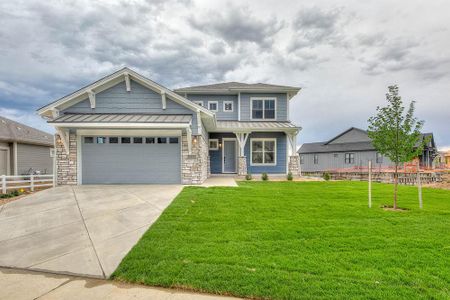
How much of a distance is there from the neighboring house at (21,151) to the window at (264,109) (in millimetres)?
14771

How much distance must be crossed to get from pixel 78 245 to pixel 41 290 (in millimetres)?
1364

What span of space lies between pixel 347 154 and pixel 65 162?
25.4m

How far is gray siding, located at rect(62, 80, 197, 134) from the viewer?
10.9m

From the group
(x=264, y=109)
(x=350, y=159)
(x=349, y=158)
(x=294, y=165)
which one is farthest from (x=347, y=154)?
(x=264, y=109)

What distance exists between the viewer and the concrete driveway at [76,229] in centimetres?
346

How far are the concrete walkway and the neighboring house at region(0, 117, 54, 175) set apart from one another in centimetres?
1436

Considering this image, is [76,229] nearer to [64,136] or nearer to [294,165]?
[64,136]

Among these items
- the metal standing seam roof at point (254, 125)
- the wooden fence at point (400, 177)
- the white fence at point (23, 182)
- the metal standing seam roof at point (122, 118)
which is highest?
the metal standing seam roof at point (254, 125)

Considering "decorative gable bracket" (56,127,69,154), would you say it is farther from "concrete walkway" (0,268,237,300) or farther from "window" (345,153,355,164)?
"window" (345,153,355,164)

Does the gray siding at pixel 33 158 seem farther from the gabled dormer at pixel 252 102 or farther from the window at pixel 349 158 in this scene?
the window at pixel 349 158

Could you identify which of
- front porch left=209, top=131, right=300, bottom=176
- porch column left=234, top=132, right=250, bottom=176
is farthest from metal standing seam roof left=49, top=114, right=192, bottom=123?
front porch left=209, top=131, right=300, bottom=176

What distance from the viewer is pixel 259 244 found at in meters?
3.85

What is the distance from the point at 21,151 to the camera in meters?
15.1

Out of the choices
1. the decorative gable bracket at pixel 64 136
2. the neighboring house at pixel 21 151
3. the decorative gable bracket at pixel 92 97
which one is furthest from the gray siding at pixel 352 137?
the neighboring house at pixel 21 151
